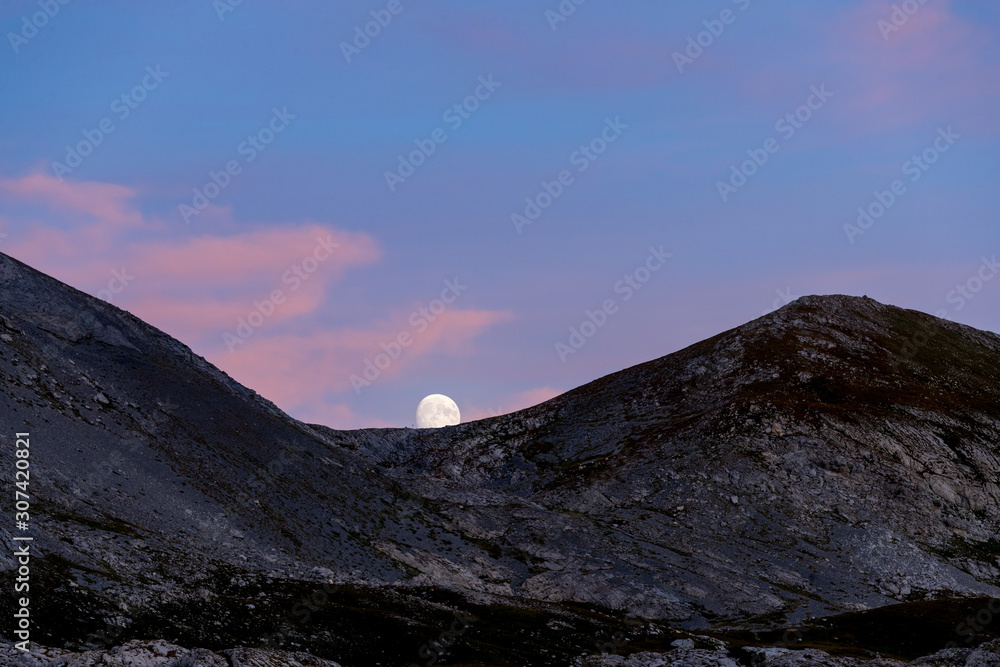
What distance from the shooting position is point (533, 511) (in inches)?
4614

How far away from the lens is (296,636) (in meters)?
65.6

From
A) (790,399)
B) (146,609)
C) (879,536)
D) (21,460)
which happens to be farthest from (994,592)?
(21,460)

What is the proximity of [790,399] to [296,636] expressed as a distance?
3641 inches

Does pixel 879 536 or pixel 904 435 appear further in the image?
pixel 904 435

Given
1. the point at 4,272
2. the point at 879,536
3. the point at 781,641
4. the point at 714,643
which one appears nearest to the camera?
the point at 714,643

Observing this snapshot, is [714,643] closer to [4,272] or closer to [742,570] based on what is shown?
[742,570]

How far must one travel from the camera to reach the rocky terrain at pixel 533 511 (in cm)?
6919

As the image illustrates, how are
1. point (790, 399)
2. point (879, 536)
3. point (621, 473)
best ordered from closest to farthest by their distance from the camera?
point (879, 536), point (621, 473), point (790, 399)

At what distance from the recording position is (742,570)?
108875 mm

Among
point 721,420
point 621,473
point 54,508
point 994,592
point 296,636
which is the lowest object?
point 296,636

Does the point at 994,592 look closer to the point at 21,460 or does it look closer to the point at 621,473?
the point at 621,473

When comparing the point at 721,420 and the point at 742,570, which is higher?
the point at 721,420

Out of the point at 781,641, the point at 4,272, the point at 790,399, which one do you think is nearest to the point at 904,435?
the point at 790,399

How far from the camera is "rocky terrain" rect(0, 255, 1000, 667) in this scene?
69.2 metres
